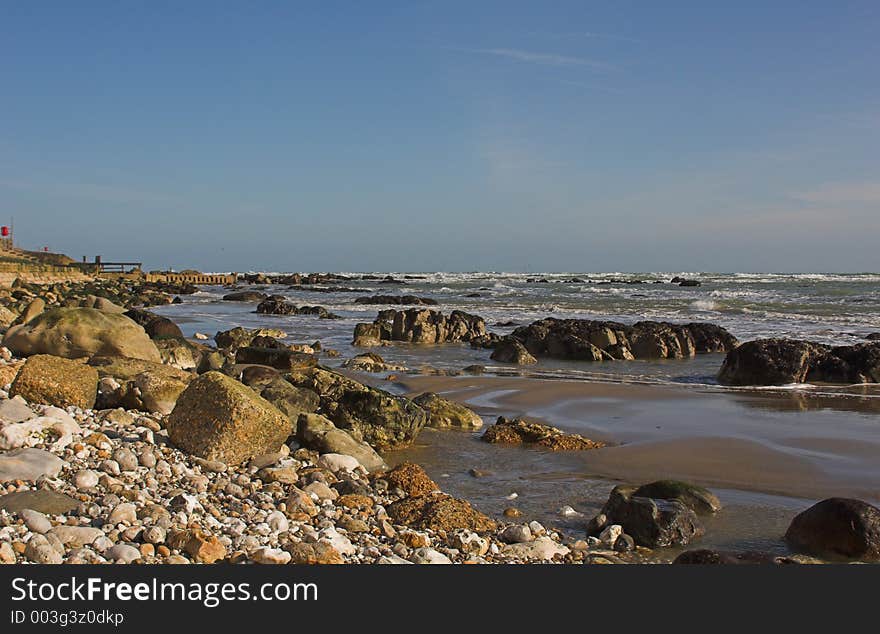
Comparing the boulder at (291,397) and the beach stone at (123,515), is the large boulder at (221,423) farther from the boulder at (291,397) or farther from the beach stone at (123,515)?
the boulder at (291,397)

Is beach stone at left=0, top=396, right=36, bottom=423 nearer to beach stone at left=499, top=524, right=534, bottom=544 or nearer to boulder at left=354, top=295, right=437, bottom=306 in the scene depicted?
beach stone at left=499, top=524, right=534, bottom=544

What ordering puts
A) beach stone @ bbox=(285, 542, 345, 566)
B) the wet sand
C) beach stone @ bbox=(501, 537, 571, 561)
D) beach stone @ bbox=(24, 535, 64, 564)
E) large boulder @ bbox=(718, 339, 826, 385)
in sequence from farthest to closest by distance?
large boulder @ bbox=(718, 339, 826, 385), the wet sand, beach stone @ bbox=(501, 537, 571, 561), beach stone @ bbox=(285, 542, 345, 566), beach stone @ bbox=(24, 535, 64, 564)

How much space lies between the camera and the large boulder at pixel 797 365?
483 inches

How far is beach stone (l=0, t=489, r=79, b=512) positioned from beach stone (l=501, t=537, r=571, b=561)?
2.62 metres

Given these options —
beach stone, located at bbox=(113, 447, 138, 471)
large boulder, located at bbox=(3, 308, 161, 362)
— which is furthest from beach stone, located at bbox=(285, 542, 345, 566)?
large boulder, located at bbox=(3, 308, 161, 362)

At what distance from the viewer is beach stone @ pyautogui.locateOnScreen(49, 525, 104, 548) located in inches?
152

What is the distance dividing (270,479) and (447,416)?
3.68 metres

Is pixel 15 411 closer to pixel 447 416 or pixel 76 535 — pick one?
pixel 76 535

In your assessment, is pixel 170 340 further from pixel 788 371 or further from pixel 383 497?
pixel 788 371

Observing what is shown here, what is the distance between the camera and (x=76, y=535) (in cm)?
390

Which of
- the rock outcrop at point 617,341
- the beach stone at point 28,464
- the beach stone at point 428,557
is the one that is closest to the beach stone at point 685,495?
the beach stone at point 428,557

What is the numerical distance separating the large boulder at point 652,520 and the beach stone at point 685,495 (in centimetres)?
31

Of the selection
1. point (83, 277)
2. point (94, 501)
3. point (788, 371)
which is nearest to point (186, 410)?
point (94, 501)

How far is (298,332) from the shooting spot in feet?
71.4
